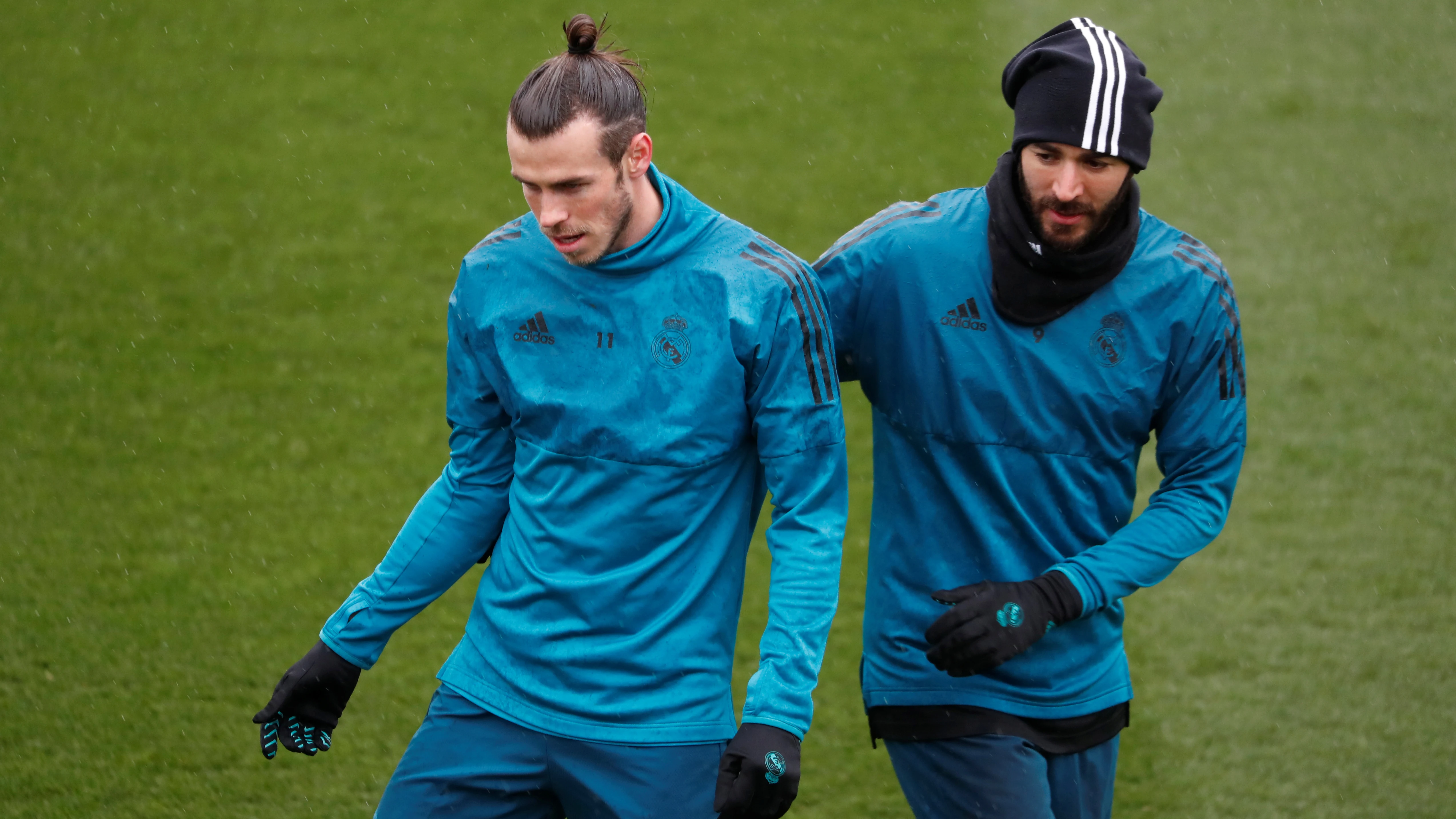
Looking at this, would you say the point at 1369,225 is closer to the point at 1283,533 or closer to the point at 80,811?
the point at 1283,533

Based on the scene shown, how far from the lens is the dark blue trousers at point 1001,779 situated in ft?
9.37

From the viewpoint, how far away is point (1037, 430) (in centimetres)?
293

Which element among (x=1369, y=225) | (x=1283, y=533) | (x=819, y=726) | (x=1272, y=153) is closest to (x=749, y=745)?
(x=819, y=726)

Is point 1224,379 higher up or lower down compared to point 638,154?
lower down

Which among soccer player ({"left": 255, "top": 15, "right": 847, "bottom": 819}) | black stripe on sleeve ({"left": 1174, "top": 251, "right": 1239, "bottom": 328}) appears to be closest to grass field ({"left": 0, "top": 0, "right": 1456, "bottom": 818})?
soccer player ({"left": 255, "top": 15, "right": 847, "bottom": 819})

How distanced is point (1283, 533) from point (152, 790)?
165 inches

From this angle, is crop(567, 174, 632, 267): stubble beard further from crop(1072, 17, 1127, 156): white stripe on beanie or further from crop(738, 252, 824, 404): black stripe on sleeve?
crop(1072, 17, 1127, 156): white stripe on beanie

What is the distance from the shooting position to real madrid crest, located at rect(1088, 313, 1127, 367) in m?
2.90

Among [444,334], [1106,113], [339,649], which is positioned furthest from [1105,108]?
[444,334]

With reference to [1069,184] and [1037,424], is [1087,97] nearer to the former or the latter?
[1069,184]

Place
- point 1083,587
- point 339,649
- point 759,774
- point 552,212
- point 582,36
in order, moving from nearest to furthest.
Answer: point 759,774 → point 552,212 → point 582,36 → point 1083,587 → point 339,649

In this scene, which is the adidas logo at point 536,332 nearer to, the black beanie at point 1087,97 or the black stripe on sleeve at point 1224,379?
the black beanie at point 1087,97

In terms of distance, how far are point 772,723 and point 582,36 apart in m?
1.24

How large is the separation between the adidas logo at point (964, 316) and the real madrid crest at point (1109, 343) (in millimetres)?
219
